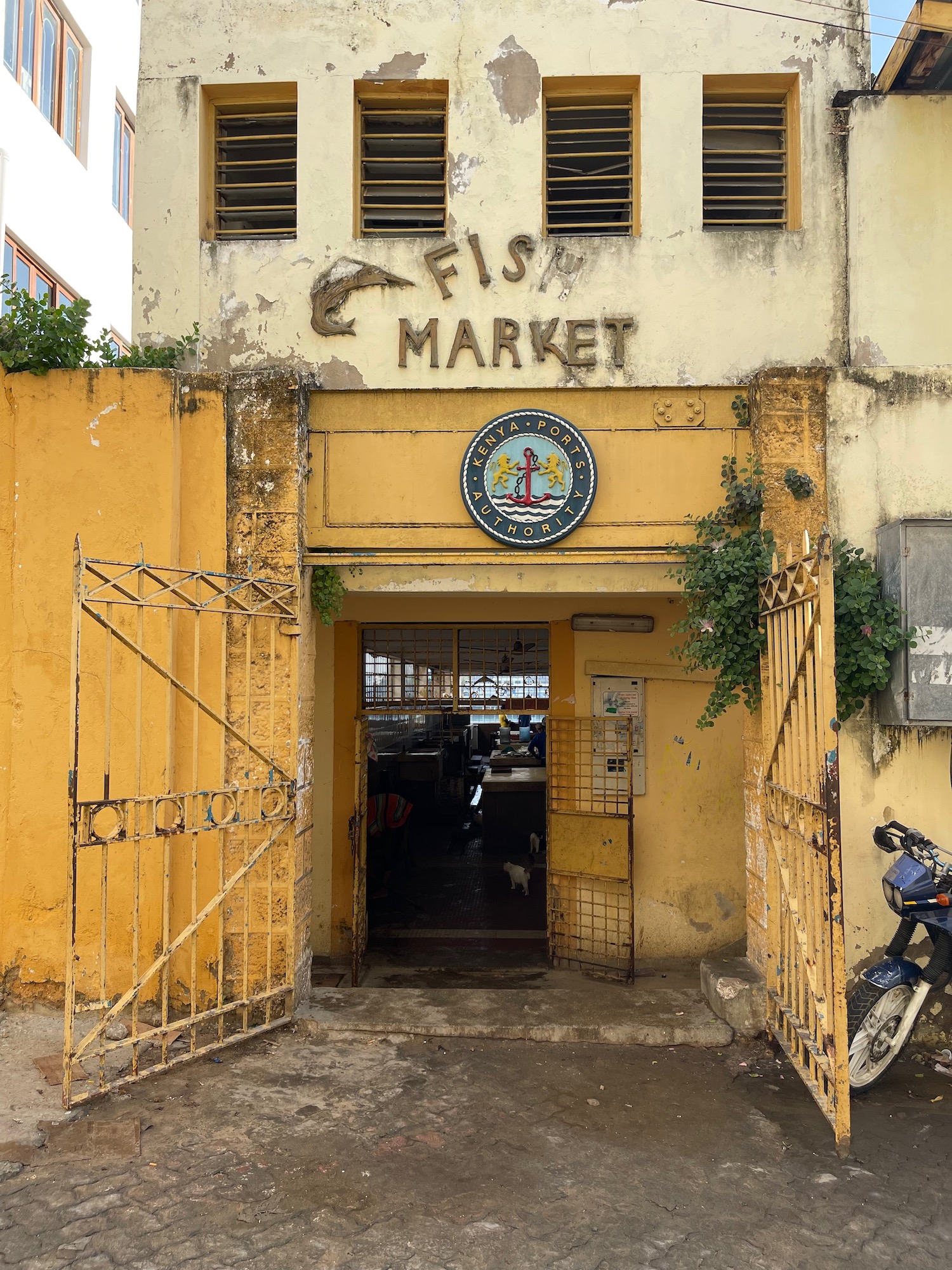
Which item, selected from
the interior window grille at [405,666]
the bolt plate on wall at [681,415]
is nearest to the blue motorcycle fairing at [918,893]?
the bolt plate on wall at [681,415]

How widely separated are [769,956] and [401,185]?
21.1 feet

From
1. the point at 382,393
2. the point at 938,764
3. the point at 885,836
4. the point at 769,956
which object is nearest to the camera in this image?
the point at 885,836

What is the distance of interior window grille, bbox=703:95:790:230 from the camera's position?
23.9 ft

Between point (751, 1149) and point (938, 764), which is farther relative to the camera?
point (938, 764)

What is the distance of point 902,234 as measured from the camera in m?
6.86

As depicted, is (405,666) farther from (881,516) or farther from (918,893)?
(918,893)

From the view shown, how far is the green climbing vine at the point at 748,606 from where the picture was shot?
6.06 metres

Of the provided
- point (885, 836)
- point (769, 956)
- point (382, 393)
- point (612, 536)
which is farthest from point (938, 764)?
point (382, 393)

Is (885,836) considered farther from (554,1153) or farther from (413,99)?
(413,99)

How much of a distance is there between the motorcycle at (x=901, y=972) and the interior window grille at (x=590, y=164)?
507 centimetres

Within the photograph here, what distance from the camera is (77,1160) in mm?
4602

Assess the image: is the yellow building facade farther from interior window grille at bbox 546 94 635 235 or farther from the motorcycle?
the motorcycle

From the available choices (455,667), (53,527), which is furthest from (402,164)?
(455,667)

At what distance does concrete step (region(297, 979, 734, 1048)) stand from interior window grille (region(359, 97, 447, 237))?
5883 mm
